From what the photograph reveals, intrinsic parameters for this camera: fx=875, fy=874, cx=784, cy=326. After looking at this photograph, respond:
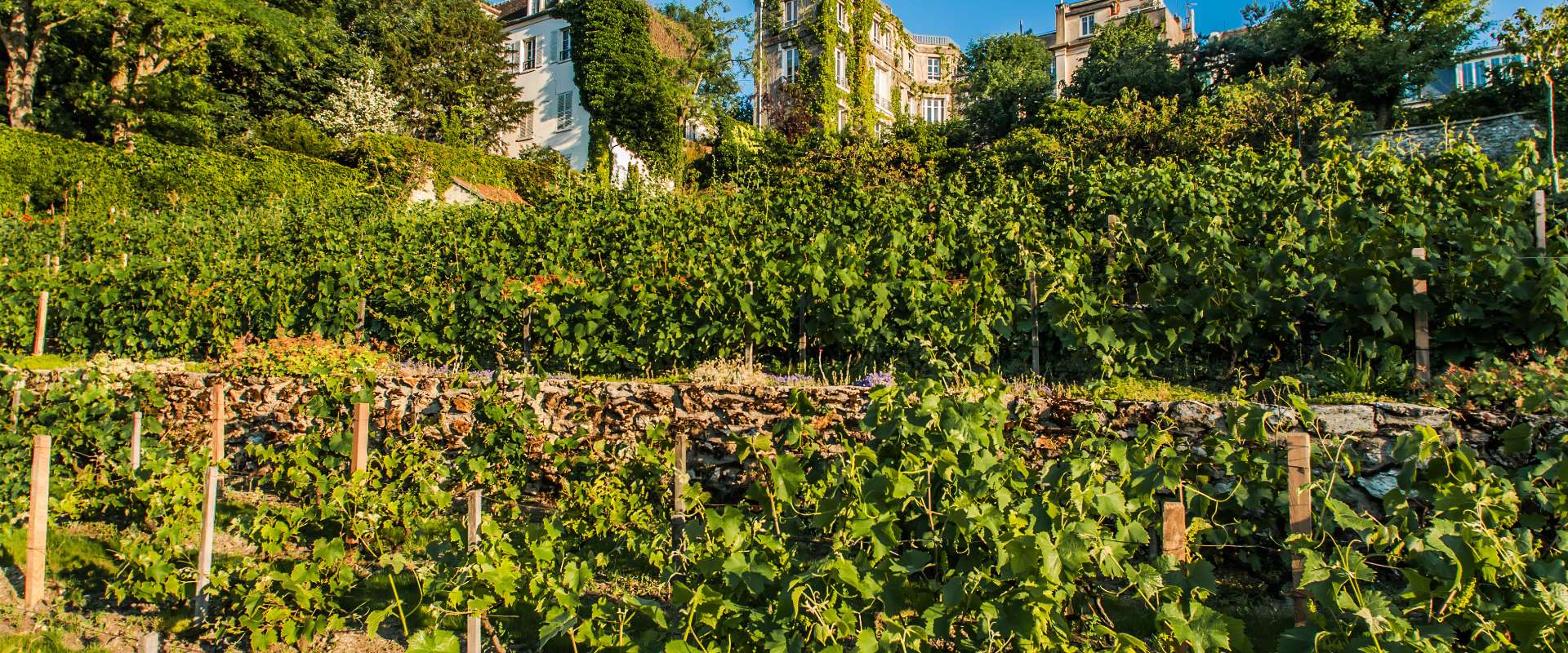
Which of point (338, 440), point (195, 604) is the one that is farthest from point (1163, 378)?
point (195, 604)

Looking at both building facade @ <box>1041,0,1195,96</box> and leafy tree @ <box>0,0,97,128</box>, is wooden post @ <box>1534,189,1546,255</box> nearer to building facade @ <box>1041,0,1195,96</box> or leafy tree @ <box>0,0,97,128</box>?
leafy tree @ <box>0,0,97,128</box>

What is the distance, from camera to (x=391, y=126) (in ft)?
78.5

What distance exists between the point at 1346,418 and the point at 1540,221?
8.39 ft

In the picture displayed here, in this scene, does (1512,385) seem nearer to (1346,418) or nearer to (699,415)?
(1346,418)

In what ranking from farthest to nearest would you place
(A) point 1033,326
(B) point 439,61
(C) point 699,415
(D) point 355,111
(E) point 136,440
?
1. (B) point 439,61
2. (D) point 355,111
3. (A) point 1033,326
4. (C) point 699,415
5. (E) point 136,440

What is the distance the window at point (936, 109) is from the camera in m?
38.6

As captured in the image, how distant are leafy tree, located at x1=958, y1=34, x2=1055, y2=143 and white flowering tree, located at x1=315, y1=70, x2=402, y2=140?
50.9ft

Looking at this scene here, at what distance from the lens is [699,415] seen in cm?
554

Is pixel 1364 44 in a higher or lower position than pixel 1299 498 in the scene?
higher

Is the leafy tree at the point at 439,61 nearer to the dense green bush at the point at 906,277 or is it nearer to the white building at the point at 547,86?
the white building at the point at 547,86

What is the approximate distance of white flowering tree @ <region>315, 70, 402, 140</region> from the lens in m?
23.0

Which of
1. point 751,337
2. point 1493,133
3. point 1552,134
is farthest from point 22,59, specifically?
point 1493,133

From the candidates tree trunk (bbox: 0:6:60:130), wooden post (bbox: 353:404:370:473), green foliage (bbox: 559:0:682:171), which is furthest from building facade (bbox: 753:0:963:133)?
wooden post (bbox: 353:404:370:473)

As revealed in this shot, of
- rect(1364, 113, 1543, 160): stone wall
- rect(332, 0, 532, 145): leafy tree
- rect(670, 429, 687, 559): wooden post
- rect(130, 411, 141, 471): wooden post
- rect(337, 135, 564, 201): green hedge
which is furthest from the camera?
rect(332, 0, 532, 145): leafy tree
